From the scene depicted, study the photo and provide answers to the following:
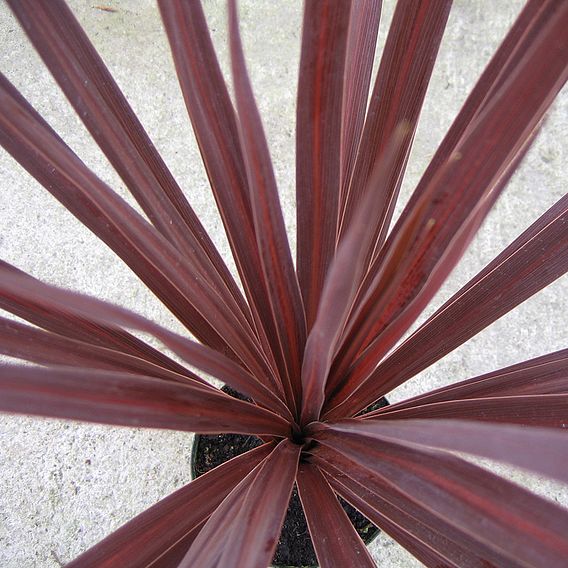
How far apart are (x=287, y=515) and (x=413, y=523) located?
33 centimetres

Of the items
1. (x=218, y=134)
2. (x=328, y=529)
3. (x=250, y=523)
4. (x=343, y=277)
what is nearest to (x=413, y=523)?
(x=328, y=529)

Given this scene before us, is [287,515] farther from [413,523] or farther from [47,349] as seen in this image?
[47,349]

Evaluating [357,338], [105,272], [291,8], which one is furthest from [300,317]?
[291,8]

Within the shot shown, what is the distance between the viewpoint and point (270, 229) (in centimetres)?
46

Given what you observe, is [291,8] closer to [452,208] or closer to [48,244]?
[48,244]

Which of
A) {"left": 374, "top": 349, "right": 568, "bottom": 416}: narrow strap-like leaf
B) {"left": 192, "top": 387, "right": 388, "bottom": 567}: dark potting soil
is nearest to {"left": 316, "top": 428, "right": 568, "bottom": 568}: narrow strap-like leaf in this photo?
{"left": 374, "top": 349, "right": 568, "bottom": 416}: narrow strap-like leaf

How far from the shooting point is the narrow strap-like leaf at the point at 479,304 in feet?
1.84

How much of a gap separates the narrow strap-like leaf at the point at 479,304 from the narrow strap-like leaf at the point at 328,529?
0.29ft

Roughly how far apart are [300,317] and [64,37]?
31 centimetres

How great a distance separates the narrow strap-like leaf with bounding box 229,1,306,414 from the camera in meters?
0.39

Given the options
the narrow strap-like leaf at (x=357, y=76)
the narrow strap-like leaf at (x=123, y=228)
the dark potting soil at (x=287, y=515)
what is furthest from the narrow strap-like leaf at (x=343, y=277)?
the dark potting soil at (x=287, y=515)

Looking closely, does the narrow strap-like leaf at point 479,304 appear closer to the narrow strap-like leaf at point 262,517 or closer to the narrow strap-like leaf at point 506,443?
the narrow strap-like leaf at point 262,517

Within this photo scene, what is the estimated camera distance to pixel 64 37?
0.51m

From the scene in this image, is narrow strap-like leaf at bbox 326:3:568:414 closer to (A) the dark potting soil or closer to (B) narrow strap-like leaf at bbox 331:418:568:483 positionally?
(B) narrow strap-like leaf at bbox 331:418:568:483
